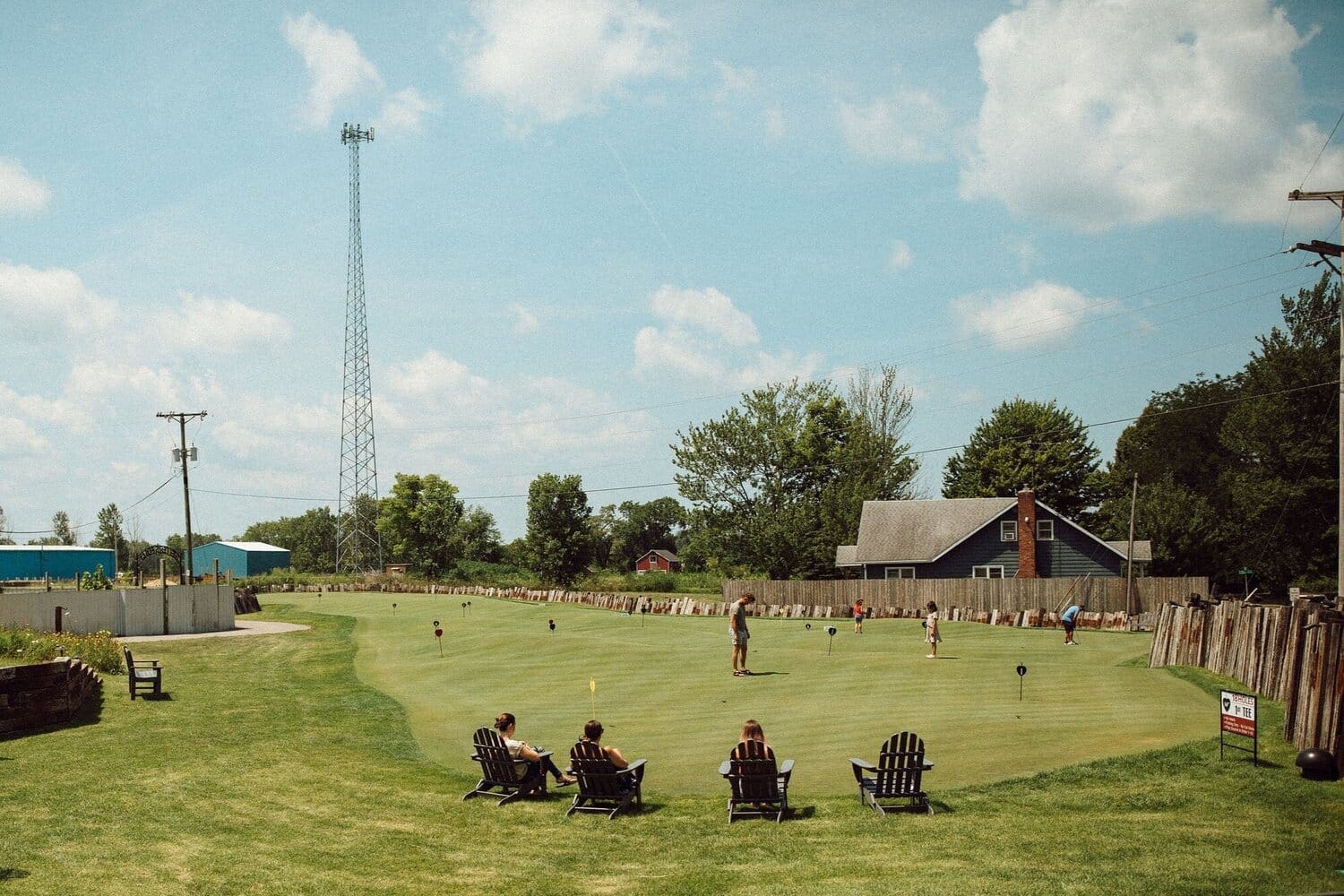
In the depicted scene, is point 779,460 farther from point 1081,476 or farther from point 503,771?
point 503,771

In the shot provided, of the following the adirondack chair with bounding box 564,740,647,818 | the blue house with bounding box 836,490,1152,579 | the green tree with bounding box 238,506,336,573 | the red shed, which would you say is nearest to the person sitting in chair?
the adirondack chair with bounding box 564,740,647,818

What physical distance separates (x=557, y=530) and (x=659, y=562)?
2118 inches

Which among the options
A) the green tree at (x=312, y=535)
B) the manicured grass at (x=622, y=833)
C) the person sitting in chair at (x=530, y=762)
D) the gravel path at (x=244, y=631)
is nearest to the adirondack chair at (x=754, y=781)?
the manicured grass at (x=622, y=833)

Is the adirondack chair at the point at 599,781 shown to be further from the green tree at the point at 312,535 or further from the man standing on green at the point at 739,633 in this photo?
the green tree at the point at 312,535

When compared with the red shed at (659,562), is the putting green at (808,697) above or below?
above

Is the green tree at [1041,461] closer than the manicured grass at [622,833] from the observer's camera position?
No

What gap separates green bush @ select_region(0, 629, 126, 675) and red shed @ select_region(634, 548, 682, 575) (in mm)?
114593

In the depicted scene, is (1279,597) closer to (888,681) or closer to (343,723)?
(888,681)

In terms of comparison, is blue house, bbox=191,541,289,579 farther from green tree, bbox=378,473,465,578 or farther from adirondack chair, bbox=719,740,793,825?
adirondack chair, bbox=719,740,793,825

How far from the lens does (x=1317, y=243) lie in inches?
1008

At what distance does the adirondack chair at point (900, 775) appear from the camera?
1516 cm

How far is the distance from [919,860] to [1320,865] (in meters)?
4.27

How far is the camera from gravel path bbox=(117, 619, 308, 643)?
51.6 meters

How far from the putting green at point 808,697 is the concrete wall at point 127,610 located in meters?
15.1
